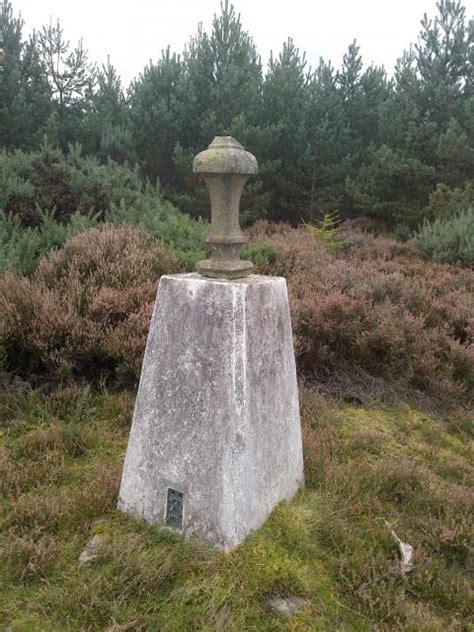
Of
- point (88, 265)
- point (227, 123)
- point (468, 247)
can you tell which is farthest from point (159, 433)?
point (227, 123)

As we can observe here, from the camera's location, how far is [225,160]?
2.65 metres

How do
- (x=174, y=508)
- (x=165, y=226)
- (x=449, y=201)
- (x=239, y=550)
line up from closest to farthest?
1. (x=239, y=550)
2. (x=174, y=508)
3. (x=165, y=226)
4. (x=449, y=201)

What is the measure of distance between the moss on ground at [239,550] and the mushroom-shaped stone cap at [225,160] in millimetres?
1902

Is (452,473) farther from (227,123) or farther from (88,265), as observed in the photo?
(227,123)

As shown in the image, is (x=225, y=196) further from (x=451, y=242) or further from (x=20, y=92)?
(x=20, y=92)

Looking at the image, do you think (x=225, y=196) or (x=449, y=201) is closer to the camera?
(x=225, y=196)

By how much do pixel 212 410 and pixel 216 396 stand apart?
78 mm

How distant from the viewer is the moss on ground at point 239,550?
2.29m

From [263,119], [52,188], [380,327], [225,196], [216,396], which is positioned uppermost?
[263,119]

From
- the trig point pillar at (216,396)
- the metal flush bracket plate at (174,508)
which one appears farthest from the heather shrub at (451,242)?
the metal flush bracket plate at (174,508)

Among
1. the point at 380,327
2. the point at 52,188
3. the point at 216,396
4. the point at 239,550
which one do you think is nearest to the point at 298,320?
the point at 380,327

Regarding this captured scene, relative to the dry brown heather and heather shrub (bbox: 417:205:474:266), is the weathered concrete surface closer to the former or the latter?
the dry brown heather

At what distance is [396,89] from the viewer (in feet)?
49.3

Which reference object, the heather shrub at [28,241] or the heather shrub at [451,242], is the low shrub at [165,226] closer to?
Answer: the heather shrub at [28,241]
